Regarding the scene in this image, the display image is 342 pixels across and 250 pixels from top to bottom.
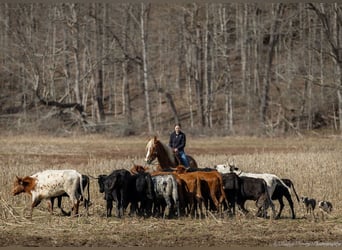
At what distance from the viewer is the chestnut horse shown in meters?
19.2

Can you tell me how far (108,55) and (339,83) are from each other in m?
16.3

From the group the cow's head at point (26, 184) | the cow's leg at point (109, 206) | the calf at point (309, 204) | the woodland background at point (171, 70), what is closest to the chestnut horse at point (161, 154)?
the cow's leg at point (109, 206)

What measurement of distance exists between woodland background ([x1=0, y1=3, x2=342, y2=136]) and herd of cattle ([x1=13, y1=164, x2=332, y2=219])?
96.9 ft

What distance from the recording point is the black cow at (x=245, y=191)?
17.1 meters

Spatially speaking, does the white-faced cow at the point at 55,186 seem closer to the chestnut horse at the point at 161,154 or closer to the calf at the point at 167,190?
the calf at the point at 167,190

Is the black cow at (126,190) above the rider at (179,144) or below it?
below

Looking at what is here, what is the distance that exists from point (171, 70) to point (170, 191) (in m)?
44.2

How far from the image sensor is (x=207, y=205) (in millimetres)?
17609

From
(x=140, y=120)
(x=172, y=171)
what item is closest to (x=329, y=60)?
(x=140, y=120)

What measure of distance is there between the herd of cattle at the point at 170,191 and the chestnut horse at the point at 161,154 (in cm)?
164

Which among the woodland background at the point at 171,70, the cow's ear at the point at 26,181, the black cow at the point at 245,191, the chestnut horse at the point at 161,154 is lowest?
the black cow at the point at 245,191

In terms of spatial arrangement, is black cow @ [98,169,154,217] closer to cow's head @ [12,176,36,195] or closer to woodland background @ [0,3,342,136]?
cow's head @ [12,176,36,195]

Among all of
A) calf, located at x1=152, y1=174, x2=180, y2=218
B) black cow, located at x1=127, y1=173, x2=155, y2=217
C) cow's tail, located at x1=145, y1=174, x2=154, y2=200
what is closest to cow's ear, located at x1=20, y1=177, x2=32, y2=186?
black cow, located at x1=127, y1=173, x2=155, y2=217

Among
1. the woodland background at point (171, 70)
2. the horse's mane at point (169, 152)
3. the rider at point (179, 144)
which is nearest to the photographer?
the horse's mane at point (169, 152)
